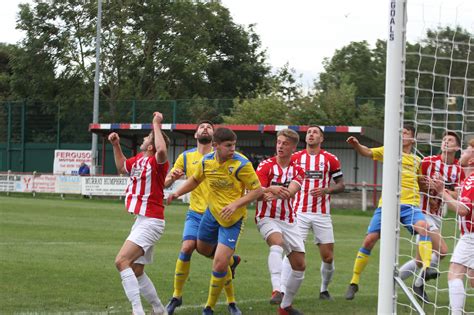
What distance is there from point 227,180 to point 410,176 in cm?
290

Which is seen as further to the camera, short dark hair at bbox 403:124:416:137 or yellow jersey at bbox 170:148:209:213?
yellow jersey at bbox 170:148:209:213

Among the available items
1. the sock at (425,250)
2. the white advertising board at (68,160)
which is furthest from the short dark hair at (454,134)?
the white advertising board at (68,160)

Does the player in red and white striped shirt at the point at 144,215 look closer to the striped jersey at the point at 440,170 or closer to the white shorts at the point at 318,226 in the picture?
the white shorts at the point at 318,226

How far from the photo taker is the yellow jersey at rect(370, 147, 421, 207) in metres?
11.0

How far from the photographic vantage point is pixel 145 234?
31.1 feet

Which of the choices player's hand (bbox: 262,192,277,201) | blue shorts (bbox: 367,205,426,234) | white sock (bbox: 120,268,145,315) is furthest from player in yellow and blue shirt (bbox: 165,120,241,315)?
blue shorts (bbox: 367,205,426,234)

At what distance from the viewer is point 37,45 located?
5425cm

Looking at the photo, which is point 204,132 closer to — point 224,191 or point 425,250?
point 224,191

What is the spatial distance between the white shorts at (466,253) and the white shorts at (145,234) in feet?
10.3

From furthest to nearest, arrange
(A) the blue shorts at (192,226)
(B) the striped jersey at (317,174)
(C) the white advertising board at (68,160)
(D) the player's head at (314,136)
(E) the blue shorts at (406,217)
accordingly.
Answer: (C) the white advertising board at (68,160), (B) the striped jersey at (317,174), (D) the player's head at (314,136), (E) the blue shorts at (406,217), (A) the blue shorts at (192,226)

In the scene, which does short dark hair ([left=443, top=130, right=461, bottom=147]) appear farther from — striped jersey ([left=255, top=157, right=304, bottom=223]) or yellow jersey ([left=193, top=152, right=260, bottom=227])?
yellow jersey ([left=193, top=152, right=260, bottom=227])

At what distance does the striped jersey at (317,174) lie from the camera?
40.8 ft

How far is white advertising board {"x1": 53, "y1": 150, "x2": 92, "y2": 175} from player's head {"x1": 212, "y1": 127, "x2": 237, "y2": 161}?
118 ft

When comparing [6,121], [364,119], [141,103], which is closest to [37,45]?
[6,121]
